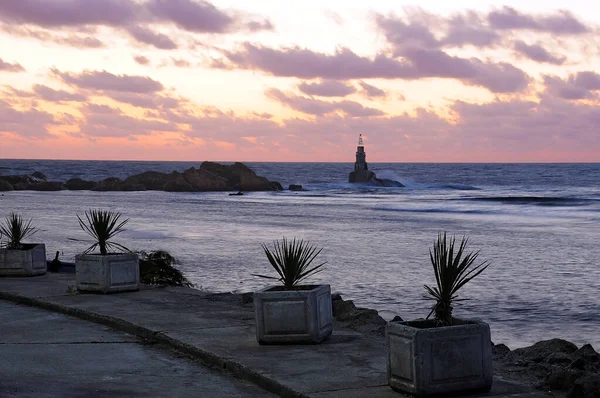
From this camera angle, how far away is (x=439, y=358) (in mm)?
7000

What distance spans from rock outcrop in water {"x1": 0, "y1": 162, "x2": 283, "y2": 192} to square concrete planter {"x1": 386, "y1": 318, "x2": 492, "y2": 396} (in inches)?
3524

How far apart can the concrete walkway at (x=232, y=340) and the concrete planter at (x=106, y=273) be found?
214 mm

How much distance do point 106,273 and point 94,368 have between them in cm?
514

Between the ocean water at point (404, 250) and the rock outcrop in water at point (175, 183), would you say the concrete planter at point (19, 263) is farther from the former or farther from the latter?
the rock outcrop in water at point (175, 183)

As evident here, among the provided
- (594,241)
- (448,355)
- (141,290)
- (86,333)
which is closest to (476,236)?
(594,241)

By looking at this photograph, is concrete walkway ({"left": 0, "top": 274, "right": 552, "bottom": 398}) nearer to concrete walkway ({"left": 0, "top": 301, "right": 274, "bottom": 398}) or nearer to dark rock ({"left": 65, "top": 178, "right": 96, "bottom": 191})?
concrete walkway ({"left": 0, "top": 301, "right": 274, "bottom": 398})

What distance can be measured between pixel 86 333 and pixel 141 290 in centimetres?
364

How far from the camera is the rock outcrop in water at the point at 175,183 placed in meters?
97.1

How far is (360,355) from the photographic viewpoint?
29.4 feet

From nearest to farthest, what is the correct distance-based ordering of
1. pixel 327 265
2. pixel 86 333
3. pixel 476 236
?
pixel 86 333
pixel 327 265
pixel 476 236

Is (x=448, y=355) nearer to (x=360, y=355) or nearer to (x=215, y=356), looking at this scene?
(x=360, y=355)

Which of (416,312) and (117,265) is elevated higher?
(117,265)

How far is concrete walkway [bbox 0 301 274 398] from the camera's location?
7.75m

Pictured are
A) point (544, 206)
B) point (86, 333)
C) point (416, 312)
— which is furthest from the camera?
point (544, 206)
